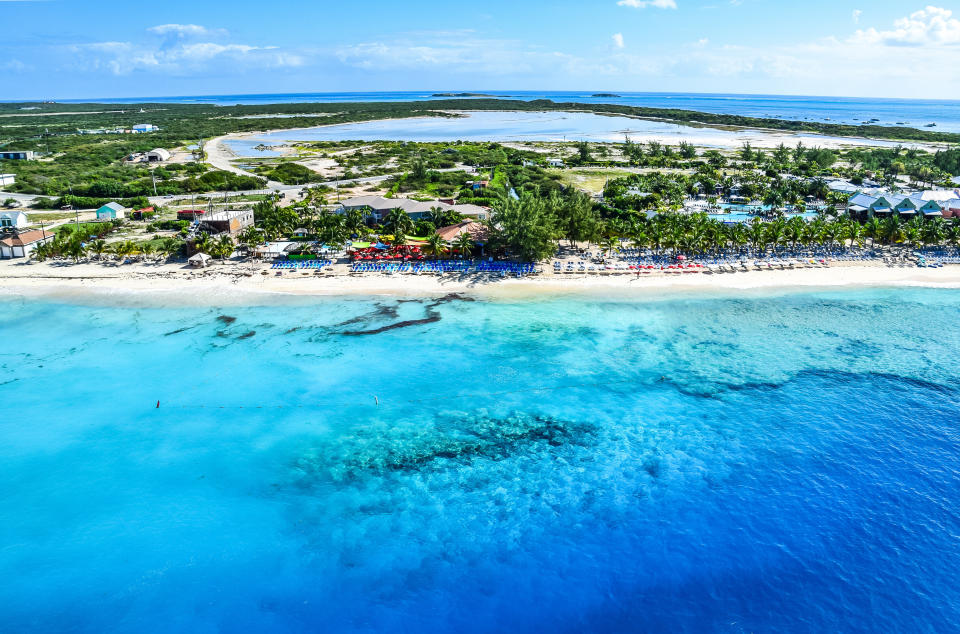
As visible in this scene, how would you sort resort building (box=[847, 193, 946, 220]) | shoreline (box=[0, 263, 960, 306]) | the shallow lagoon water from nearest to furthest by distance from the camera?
shoreline (box=[0, 263, 960, 306]) → resort building (box=[847, 193, 946, 220]) → the shallow lagoon water

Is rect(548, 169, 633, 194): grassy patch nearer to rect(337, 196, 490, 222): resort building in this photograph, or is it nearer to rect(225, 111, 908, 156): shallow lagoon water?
rect(337, 196, 490, 222): resort building

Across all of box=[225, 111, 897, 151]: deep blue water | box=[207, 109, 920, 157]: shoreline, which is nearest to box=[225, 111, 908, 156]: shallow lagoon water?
box=[225, 111, 897, 151]: deep blue water

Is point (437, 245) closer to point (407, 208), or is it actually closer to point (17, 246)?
point (407, 208)

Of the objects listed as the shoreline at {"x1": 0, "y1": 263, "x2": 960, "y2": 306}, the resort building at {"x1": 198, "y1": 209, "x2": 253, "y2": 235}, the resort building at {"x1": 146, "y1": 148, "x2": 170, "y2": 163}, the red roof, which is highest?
the resort building at {"x1": 146, "y1": 148, "x2": 170, "y2": 163}

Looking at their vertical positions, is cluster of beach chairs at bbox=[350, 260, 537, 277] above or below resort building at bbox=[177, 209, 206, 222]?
below

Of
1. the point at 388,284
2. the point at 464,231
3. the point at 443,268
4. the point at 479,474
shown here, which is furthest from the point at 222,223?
the point at 479,474

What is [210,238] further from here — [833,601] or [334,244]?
[833,601]
